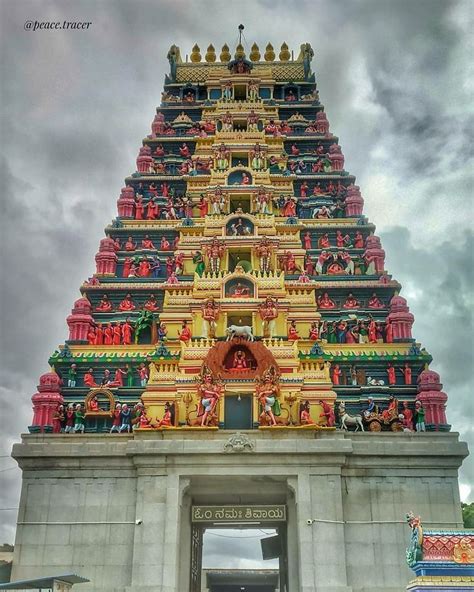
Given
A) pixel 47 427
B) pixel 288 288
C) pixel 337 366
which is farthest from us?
pixel 288 288

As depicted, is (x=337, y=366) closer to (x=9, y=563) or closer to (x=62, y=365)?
(x=62, y=365)

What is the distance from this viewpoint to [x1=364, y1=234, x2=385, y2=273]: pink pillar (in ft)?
130

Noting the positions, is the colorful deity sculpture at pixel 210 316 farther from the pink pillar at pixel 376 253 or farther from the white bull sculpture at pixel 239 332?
the pink pillar at pixel 376 253

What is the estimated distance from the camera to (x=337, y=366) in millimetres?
35062

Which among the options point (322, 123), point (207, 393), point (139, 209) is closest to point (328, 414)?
point (207, 393)

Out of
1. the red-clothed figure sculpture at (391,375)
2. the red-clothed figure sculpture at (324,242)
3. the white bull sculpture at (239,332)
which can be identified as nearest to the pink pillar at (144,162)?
the red-clothed figure sculpture at (324,242)

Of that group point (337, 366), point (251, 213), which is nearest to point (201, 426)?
point (337, 366)

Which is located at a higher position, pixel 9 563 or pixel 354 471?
pixel 354 471

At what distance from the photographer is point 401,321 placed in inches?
1426

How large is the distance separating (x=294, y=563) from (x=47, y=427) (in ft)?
44.8

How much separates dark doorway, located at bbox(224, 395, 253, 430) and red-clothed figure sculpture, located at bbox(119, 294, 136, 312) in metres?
9.01

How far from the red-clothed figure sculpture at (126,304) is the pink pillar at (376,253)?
1438 centimetres

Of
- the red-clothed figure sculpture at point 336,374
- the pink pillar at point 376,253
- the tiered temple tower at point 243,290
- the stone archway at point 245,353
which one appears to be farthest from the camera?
the pink pillar at point 376,253

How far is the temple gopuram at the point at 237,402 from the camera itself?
29312mm
